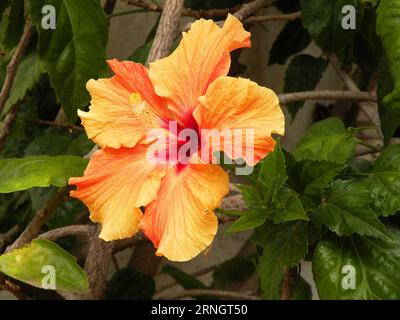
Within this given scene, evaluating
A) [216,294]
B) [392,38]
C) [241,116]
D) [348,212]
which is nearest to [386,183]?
[348,212]

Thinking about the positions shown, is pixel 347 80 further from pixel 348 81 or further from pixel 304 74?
pixel 304 74

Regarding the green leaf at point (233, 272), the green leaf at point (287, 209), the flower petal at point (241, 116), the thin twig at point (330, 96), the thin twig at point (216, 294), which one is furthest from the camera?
the green leaf at point (233, 272)

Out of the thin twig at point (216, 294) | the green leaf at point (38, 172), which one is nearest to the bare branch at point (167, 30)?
the green leaf at point (38, 172)

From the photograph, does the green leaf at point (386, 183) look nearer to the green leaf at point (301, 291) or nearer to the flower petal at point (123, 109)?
the flower petal at point (123, 109)

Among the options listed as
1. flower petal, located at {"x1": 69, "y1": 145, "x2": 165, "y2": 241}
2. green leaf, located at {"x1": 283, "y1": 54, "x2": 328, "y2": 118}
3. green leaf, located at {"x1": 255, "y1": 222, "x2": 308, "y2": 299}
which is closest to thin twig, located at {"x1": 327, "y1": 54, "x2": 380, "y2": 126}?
green leaf, located at {"x1": 283, "y1": 54, "x2": 328, "y2": 118}

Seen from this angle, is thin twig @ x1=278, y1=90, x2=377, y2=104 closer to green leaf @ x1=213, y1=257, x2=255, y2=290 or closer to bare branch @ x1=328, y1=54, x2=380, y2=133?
bare branch @ x1=328, y1=54, x2=380, y2=133
